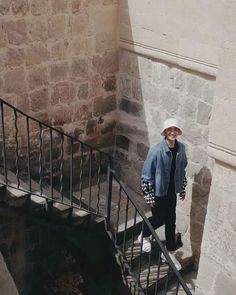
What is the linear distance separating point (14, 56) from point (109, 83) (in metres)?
1.64

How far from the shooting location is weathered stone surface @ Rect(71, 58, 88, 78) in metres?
6.34

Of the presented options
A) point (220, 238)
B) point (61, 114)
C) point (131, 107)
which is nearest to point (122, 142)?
point (131, 107)

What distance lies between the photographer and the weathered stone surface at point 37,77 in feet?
19.4

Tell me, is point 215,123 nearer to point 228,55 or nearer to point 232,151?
point 232,151

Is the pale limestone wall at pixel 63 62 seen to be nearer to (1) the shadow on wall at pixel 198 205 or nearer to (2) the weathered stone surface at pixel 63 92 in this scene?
(2) the weathered stone surface at pixel 63 92

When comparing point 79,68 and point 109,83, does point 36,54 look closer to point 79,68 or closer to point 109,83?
point 79,68

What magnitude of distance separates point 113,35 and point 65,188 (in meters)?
2.26

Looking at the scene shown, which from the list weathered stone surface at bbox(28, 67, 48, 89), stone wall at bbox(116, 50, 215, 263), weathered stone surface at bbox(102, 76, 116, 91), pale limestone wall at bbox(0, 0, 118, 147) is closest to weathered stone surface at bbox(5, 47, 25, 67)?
pale limestone wall at bbox(0, 0, 118, 147)

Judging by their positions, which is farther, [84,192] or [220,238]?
[84,192]

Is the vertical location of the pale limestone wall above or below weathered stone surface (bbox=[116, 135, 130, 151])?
above

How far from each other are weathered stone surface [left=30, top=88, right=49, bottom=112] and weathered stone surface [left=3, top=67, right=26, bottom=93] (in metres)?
0.22

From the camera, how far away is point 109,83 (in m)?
6.86

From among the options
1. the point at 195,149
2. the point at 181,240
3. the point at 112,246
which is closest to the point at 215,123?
the point at 195,149

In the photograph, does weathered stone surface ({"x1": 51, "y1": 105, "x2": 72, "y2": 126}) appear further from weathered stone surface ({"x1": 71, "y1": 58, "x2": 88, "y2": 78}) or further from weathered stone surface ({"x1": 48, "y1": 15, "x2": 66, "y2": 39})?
weathered stone surface ({"x1": 48, "y1": 15, "x2": 66, "y2": 39})
